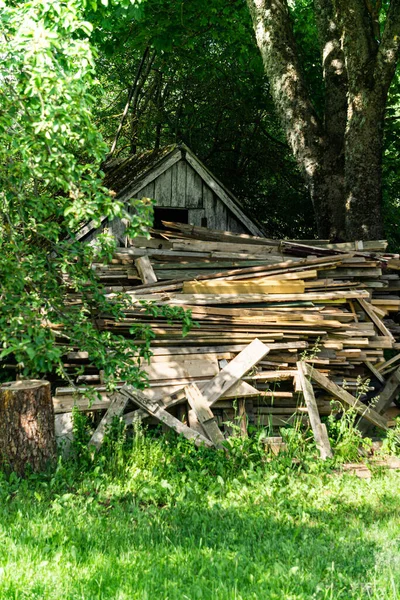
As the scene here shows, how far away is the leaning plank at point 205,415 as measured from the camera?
8430 mm

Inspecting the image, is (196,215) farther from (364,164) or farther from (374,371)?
(374,371)

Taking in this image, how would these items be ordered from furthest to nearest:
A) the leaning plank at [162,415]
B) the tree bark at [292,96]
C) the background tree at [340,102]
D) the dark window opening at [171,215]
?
1. the dark window opening at [171,215]
2. the tree bark at [292,96]
3. the background tree at [340,102]
4. the leaning plank at [162,415]

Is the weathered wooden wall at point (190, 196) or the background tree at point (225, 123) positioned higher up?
the background tree at point (225, 123)

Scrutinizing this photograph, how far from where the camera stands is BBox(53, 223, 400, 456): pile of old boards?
8719 millimetres

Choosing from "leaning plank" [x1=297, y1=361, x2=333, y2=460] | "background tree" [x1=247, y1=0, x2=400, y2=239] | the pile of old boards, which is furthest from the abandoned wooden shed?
"leaning plank" [x1=297, y1=361, x2=333, y2=460]

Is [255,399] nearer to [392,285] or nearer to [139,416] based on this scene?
[139,416]

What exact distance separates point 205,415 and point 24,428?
223cm

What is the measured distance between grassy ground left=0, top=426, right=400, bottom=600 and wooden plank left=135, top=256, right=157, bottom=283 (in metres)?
2.82

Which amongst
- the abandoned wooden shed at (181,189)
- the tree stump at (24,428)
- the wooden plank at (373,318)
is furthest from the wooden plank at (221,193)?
the tree stump at (24,428)

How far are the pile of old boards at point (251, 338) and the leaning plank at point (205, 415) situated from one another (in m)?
0.01

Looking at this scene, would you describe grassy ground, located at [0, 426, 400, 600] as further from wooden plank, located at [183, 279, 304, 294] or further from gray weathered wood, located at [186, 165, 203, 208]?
gray weathered wood, located at [186, 165, 203, 208]

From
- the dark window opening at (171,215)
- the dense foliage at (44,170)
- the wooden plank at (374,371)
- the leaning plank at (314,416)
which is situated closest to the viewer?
the dense foliage at (44,170)

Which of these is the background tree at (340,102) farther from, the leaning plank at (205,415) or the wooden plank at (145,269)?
the leaning plank at (205,415)

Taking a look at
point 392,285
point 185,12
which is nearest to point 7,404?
point 392,285
